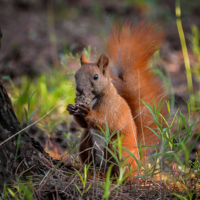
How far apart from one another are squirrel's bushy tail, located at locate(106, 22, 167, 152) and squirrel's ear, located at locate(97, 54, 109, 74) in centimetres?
29

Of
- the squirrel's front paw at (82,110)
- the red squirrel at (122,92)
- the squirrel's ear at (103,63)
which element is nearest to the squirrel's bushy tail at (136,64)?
the red squirrel at (122,92)

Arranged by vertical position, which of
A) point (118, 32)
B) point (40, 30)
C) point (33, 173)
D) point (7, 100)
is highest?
point (40, 30)

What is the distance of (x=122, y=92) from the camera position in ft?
7.31

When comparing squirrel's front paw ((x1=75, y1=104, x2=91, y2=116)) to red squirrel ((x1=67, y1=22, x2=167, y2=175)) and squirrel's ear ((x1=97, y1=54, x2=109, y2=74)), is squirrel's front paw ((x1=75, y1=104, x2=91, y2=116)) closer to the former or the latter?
red squirrel ((x1=67, y1=22, x2=167, y2=175))

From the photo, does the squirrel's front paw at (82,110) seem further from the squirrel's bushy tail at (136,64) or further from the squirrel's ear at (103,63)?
the squirrel's bushy tail at (136,64)

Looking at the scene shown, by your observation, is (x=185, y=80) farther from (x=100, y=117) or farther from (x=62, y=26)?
(x=62, y=26)

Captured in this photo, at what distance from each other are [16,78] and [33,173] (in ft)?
11.0

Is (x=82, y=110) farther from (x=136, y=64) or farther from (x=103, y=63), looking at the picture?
(x=136, y=64)

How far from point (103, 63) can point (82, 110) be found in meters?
0.40

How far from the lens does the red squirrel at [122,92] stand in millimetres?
1891

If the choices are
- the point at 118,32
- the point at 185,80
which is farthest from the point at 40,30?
the point at 118,32

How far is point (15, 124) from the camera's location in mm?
1580

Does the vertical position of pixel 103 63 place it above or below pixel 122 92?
above

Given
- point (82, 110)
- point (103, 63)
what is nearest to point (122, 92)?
point (103, 63)
